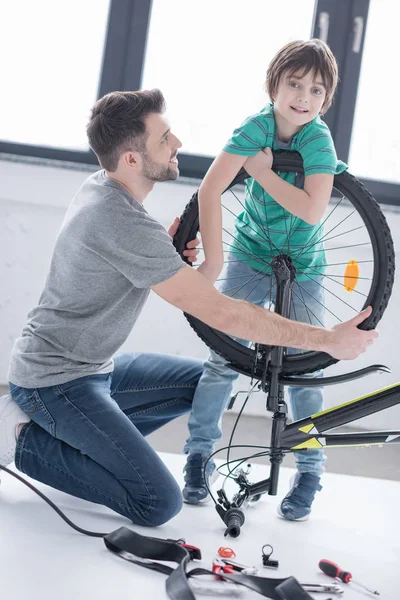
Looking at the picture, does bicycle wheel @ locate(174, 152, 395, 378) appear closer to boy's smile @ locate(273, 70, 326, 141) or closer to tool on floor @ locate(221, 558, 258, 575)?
boy's smile @ locate(273, 70, 326, 141)

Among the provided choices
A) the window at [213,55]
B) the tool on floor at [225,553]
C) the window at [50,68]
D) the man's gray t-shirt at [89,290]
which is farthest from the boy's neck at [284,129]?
the window at [50,68]

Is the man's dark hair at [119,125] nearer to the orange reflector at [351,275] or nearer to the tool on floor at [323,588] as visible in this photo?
the orange reflector at [351,275]

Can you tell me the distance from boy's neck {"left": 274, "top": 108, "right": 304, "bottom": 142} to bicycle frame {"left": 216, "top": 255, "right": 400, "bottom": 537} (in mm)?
278

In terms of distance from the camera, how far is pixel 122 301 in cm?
180

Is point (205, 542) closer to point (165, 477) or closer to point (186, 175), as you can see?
point (165, 477)

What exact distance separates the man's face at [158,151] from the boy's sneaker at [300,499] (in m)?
0.84

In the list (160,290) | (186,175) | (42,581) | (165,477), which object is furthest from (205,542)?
(186,175)

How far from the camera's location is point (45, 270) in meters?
3.12

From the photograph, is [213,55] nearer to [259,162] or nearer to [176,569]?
[259,162]

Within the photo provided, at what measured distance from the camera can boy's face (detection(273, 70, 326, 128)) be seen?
1.68 m

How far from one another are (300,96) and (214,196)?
11.7 inches

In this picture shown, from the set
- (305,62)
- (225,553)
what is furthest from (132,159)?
(225,553)

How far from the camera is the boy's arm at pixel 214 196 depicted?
5.73 feet

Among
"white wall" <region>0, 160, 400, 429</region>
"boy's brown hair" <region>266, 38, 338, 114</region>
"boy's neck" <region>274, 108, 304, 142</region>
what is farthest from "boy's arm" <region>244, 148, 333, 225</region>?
"white wall" <region>0, 160, 400, 429</region>
